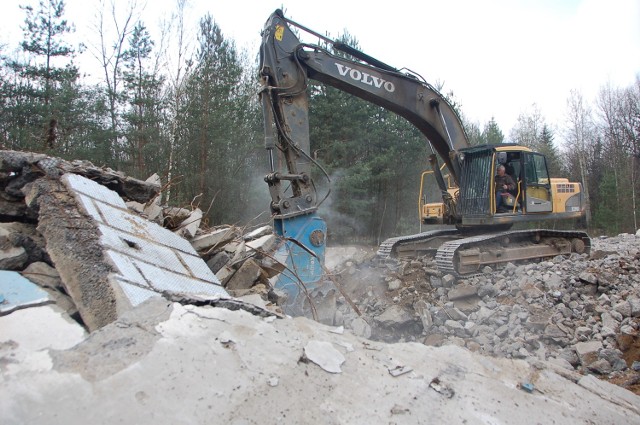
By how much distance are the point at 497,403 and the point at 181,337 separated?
1.47m

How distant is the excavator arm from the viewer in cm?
566

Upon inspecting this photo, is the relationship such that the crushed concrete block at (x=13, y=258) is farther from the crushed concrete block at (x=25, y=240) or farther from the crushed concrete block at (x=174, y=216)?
the crushed concrete block at (x=174, y=216)

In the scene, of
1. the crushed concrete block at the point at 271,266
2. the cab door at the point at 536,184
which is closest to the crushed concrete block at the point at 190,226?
the crushed concrete block at the point at 271,266

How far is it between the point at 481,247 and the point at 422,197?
6.85 feet

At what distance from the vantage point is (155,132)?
50.1ft

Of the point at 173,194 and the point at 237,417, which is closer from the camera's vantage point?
the point at 237,417

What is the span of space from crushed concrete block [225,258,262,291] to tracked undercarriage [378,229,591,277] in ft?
14.0

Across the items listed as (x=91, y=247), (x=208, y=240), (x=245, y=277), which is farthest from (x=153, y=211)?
(x=91, y=247)

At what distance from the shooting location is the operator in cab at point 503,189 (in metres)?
8.07

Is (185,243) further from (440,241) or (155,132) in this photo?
→ (155,132)

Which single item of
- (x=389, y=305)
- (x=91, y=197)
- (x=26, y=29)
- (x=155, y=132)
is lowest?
(x=389, y=305)

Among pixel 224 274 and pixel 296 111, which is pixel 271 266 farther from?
pixel 296 111

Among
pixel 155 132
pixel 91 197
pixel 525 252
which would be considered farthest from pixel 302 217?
pixel 155 132

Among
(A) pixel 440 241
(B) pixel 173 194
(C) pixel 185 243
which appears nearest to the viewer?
(C) pixel 185 243
